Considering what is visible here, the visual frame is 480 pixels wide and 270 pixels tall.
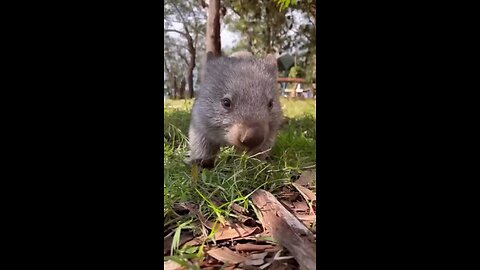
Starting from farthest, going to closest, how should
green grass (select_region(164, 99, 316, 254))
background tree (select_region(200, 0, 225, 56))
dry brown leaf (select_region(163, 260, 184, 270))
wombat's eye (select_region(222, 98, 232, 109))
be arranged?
wombat's eye (select_region(222, 98, 232, 109))
background tree (select_region(200, 0, 225, 56))
green grass (select_region(164, 99, 316, 254))
dry brown leaf (select_region(163, 260, 184, 270))

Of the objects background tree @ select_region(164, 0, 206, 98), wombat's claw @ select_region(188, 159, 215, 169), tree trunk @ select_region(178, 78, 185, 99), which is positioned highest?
background tree @ select_region(164, 0, 206, 98)

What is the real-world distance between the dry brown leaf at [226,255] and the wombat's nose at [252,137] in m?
0.46

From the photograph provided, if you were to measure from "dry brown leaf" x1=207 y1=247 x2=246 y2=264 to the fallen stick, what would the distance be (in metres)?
0.14

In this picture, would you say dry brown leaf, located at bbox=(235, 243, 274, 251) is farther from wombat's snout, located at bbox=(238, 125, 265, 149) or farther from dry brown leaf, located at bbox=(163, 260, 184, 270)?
wombat's snout, located at bbox=(238, 125, 265, 149)

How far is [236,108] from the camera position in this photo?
2098 mm

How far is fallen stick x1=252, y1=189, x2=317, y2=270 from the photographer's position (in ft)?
5.61

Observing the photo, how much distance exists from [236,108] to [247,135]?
0.41ft

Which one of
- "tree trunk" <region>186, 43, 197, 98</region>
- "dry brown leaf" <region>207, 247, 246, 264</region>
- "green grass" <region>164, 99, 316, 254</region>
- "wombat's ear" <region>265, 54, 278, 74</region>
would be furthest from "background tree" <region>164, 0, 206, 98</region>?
"dry brown leaf" <region>207, 247, 246, 264</region>

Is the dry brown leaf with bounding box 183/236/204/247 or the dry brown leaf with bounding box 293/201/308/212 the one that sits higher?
the dry brown leaf with bounding box 293/201/308/212

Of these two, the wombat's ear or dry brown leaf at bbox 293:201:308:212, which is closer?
dry brown leaf at bbox 293:201:308:212

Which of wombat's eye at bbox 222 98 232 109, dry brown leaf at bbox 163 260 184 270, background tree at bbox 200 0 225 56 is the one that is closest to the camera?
dry brown leaf at bbox 163 260 184 270

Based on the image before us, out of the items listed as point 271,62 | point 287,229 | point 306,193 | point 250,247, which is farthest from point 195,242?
point 271,62
